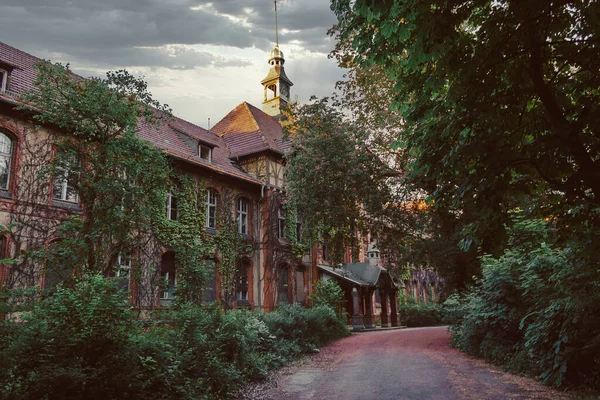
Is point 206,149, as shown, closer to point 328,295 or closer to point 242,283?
point 242,283

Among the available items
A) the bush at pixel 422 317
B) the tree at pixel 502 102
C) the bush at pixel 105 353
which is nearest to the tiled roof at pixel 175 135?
the bush at pixel 105 353

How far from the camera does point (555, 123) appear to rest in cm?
442

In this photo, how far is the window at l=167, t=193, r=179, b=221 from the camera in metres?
18.3

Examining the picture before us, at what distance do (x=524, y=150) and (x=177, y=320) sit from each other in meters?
6.65

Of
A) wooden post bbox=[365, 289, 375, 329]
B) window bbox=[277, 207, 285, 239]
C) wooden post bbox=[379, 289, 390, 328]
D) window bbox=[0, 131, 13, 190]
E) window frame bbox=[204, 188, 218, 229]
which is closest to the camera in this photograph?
window bbox=[0, 131, 13, 190]

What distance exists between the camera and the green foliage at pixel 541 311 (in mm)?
6816

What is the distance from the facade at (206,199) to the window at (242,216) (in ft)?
0.08

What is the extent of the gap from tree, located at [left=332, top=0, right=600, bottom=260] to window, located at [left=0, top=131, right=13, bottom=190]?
12.4 metres

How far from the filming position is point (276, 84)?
115ft

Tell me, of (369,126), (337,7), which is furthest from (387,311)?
(337,7)

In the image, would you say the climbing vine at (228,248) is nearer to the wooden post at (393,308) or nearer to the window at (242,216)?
the window at (242,216)

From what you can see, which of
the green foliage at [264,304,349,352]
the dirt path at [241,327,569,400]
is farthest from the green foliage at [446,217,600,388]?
the green foliage at [264,304,349,352]

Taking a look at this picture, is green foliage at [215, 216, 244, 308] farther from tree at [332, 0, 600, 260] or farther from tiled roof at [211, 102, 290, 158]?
tree at [332, 0, 600, 260]

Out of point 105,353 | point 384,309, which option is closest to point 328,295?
point 384,309
